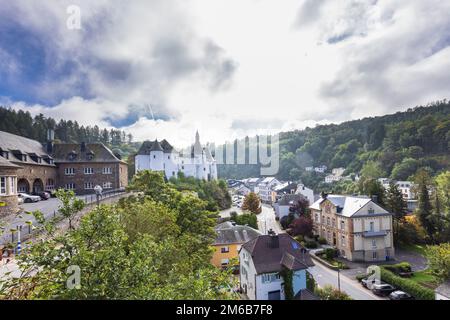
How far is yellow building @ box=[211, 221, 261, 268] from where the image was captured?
14.4m

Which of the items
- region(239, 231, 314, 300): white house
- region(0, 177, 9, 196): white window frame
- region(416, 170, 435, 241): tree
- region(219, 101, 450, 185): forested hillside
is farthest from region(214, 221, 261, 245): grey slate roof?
region(219, 101, 450, 185): forested hillside

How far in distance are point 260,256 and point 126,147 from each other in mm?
29211

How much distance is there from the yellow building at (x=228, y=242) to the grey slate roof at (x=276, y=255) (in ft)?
10.4

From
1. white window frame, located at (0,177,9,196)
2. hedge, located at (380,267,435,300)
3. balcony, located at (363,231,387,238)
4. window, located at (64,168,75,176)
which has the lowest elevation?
hedge, located at (380,267,435,300)

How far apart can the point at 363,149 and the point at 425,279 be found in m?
46.7

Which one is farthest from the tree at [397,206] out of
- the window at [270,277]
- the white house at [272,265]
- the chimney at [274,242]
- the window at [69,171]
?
the window at [69,171]

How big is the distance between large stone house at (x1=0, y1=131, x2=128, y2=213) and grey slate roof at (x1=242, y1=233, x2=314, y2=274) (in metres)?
13.1

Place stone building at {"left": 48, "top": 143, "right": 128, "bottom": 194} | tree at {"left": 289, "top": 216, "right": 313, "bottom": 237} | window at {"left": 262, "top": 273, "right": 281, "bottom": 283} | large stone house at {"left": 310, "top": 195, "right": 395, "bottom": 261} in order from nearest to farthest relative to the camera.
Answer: window at {"left": 262, "top": 273, "right": 281, "bottom": 283}
large stone house at {"left": 310, "top": 195, "right": 395, "bottom": 261}
stone building at {"left": 48, "top": 143, "right": 128, "bottom": 194}
tree at {"left": 289, "top": 216, "right": 313, "bottom": 237}

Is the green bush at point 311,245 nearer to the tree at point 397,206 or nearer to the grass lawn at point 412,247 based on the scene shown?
the grass lawn at point 412,247

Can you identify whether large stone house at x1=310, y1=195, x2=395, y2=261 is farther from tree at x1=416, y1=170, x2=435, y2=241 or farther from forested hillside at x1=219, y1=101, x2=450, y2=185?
forested hillside at x1=219, y1=101, x2=450, y2=185

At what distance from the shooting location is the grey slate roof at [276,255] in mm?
9195

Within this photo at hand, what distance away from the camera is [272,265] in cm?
927

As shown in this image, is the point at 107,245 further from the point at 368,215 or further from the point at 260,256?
the point at 368,215

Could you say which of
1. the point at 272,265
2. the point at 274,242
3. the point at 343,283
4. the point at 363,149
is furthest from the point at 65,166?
the point at 363,149
